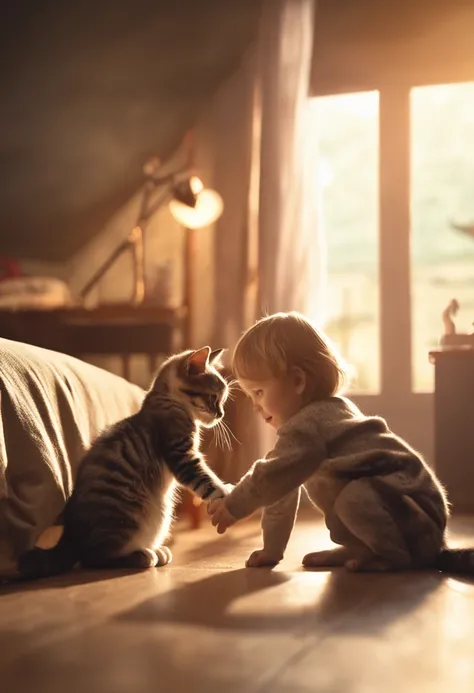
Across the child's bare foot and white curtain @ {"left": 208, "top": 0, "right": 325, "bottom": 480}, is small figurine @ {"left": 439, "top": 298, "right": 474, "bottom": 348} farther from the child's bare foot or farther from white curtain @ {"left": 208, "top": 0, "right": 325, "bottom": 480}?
the child's bare foot

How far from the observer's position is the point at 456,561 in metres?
1.53

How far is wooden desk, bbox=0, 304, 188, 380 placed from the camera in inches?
137

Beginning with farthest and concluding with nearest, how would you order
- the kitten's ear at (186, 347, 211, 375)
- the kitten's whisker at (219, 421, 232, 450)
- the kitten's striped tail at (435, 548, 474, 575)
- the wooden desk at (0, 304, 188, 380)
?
the wooden desk at (0, 304, 188, 380) < the kitten's whisker at (219, 421, 232, 450) < the kitten's ear at (186, 347, 211, 375) < the kitten's striped tail at (435, 548, 474, 575)

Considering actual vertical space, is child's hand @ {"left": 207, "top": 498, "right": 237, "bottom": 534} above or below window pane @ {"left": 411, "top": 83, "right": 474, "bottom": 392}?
below

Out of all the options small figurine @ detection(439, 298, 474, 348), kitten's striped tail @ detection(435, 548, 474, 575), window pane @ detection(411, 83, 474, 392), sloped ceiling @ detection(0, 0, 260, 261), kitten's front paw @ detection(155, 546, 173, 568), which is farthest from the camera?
window pane @ detection(411, 83, 474, 392)

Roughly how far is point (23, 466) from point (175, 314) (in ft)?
6.27

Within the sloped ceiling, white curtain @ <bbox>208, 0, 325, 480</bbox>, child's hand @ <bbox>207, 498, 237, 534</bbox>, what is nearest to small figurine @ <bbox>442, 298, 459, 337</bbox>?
white curtain @ <bbox>208, 0, 325, 480</bbox>

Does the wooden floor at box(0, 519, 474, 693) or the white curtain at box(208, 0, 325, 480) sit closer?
the wooden floor at box(0, 519, 474, 693)

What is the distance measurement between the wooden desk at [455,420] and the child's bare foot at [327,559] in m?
1.61

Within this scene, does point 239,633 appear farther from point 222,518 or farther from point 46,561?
point 46,561

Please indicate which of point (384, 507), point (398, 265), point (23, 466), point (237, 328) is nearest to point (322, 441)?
point (384, 507)

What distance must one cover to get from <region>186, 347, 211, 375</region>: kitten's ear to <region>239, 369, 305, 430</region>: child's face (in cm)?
27

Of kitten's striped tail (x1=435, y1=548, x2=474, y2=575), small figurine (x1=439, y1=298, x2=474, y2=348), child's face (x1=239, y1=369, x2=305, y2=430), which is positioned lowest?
kitten's striped tail (x1=435, y1=548, x2=474, y2=575)

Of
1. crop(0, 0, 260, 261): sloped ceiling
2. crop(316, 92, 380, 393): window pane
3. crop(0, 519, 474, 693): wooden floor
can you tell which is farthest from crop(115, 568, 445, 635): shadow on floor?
crop(316, 92, 380, 393): window pane
